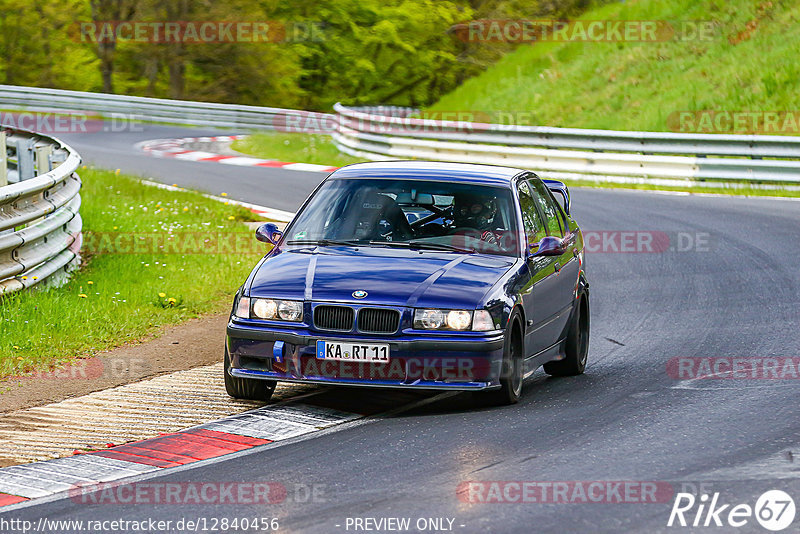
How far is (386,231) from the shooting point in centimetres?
878

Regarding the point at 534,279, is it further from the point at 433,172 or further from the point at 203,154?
the point at 203,154

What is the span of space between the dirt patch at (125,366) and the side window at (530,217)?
8.63 ft

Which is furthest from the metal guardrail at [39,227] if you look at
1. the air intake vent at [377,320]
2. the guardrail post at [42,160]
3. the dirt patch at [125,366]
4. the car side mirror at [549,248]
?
the car side mirror at [549,248]

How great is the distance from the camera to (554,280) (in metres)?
9.23

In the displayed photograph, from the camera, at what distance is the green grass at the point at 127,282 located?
9.95 metres

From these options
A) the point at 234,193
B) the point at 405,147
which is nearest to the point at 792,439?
the point at 234,193

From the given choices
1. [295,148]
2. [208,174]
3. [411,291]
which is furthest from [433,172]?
[295,148]

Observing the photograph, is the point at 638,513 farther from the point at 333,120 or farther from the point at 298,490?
A: the point at 333,120

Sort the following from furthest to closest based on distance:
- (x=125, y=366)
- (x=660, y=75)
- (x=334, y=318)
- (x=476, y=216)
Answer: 1. (x=660, y=75)
2. (x=125, y=366)
3. (x=476, y=216)
4. (x=334, y=318)

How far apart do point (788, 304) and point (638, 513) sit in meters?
7.22

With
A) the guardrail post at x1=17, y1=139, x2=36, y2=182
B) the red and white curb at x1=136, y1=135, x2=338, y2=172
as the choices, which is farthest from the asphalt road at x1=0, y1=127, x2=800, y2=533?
the red and white curb at x1=136, y1=135, x2=338, y2=172

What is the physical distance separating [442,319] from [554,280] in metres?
1.77

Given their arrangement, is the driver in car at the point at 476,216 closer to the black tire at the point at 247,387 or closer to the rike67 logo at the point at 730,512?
the black tire at the point at 247,387

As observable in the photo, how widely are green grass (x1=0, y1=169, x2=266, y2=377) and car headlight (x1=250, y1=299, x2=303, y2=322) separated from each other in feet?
7.11
